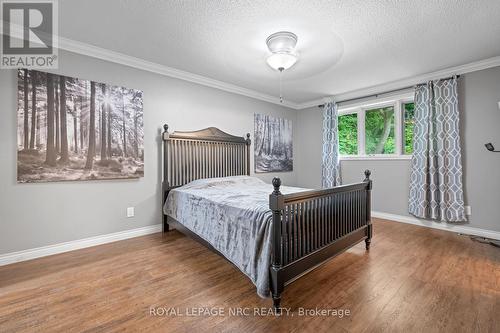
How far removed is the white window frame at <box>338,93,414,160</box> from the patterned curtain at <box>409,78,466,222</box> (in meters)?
0.31

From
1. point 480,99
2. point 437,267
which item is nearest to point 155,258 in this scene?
point 437,267

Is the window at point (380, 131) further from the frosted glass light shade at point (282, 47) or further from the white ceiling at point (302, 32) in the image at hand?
the frosted glass light shade at point (282, 47)

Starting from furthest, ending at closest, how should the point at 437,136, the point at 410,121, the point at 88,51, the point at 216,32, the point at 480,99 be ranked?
the point at 410,121 < the point at 437,136 < the point at 480,99 < the point at 88,51 < the point at 216,32

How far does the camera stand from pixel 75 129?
262cm

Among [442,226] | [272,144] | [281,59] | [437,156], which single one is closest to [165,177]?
[281,59]

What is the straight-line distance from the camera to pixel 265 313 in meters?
1.55

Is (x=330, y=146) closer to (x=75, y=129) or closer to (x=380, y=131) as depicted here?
(x=380, y=131)

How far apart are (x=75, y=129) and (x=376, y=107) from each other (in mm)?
4772

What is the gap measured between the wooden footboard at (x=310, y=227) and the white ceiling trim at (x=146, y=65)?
106 inches

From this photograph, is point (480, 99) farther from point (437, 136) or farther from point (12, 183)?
point (12, 183)

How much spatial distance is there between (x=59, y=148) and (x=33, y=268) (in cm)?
123

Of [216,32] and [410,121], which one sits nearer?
[216,32]

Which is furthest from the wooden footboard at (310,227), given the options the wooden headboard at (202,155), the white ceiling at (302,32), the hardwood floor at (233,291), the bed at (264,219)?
the wooden headboard at (202,155)

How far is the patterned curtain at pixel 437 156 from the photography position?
10.7 ft
